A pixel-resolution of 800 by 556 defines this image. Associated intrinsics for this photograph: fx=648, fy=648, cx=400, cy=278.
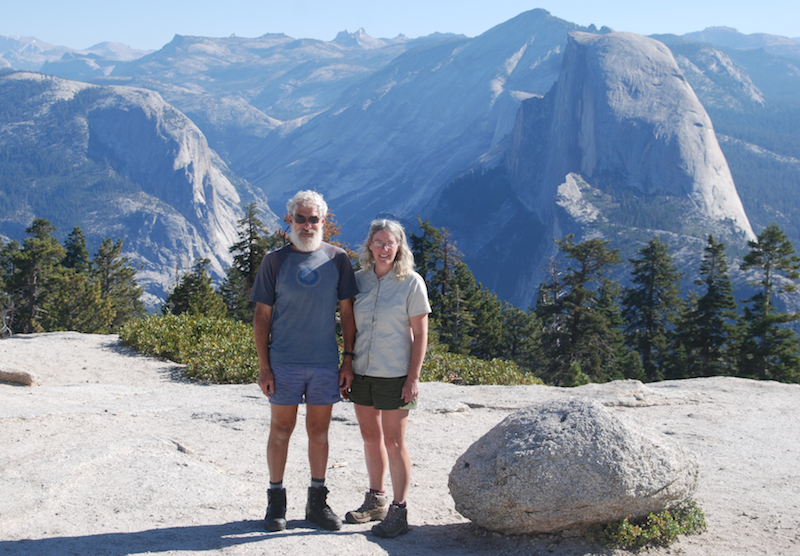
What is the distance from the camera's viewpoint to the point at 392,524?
5.16 meters

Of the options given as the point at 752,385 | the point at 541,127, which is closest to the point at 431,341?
the point at 752,385

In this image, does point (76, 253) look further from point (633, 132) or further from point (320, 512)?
point (633, 132)

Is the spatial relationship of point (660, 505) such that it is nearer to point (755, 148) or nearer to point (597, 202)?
point (597, 202)

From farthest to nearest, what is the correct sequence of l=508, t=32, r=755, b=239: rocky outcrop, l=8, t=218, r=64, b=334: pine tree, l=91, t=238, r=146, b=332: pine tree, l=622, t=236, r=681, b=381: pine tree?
1. l=508, t=32, r=755, b=239: rocky outcrop
2. l=91, t=238, r=146, b=332: pine tree
3. l=622, t=236, r=681, b=381: pine tree
4. l=8, t=218, r=64, b=334: pine tree

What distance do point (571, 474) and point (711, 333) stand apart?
36.4m

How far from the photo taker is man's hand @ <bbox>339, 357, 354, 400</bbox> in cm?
523

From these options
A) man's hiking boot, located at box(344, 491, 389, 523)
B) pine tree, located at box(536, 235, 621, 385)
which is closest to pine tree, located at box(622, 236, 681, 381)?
pine tree, located at box(536, 235, 621, 385)

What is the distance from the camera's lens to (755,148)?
595 ft

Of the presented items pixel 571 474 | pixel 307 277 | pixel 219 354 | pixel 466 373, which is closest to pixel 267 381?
pixel 307 277

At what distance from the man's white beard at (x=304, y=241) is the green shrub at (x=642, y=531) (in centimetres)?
320

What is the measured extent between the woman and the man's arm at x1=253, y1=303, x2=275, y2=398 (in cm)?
68

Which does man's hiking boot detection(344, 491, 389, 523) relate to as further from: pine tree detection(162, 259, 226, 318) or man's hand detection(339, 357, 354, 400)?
pine tree detection(162, 259, 226, 318)

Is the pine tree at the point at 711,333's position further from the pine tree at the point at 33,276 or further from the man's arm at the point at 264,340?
the man's arm at the point at 264,340

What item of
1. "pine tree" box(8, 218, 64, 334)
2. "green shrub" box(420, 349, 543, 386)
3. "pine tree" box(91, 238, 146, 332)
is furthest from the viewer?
"pine tree" box(91, 238, 146, 332)
